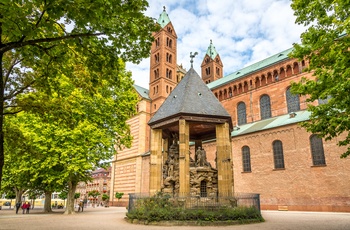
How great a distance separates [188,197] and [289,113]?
69.4ft

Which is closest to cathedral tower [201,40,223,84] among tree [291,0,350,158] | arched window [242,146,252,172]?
arched window [242,146,252,172]

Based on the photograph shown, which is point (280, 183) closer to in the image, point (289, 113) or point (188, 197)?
point (289, 113)

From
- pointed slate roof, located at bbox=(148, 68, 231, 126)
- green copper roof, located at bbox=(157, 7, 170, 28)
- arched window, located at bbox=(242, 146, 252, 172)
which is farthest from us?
green copper roof, located at bbox=(157, 7, 170, 28)

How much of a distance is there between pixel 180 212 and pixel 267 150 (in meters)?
17.5

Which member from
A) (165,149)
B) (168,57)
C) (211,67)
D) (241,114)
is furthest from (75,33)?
(211,67)

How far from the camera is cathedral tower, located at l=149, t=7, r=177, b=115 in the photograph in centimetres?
4428

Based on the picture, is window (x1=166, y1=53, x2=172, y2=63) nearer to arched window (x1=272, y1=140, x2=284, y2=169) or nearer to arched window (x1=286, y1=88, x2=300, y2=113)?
Answer: arched window (x1=286, y1=88, x2=300, y2=113)

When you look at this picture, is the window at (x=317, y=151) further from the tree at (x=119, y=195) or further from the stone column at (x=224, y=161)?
the tree at (x=119, y=195)

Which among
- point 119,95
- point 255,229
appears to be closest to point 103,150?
point 119,95

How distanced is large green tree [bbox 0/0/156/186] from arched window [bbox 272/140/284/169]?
21965 mm

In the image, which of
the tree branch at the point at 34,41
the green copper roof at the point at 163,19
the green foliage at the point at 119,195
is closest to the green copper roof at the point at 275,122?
the green foliage at the point at 119,195

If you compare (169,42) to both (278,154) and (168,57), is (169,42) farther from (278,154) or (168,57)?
(278,154)

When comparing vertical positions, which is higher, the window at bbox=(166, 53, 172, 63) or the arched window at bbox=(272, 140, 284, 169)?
the window at bbox=(166, 53, 172, 63)

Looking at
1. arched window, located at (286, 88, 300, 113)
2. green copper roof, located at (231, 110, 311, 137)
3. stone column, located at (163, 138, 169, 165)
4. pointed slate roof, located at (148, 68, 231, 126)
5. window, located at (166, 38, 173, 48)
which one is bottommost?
stone column, located at (163, 138, 169, 165)
